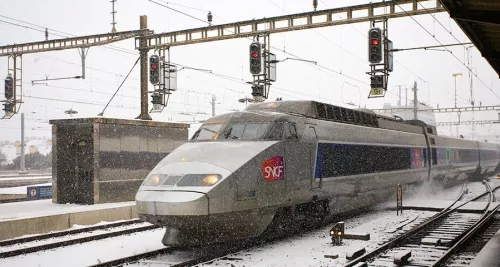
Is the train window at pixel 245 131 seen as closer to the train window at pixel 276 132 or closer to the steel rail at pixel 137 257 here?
the train window at pixel 276 132

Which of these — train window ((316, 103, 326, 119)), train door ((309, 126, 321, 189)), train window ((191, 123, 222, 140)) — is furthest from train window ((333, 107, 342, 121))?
train window ((191, 123, 222, 140))

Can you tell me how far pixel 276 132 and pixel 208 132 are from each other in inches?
58.6

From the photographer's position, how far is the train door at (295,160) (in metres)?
10.5

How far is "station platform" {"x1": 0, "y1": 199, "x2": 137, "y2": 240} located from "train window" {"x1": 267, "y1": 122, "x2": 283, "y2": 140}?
6.25 meters

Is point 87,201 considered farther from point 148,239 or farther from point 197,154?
point 197,154

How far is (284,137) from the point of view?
10.6 meters

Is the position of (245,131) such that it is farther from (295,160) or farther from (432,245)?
(432,245)

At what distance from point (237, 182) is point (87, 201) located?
28.2 feet

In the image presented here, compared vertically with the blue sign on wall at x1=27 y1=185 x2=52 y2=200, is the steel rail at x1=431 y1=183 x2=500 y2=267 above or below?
below

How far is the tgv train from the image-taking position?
348 inches

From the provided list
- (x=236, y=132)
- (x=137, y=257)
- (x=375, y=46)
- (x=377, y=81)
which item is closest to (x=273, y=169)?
(x=236, y=132)

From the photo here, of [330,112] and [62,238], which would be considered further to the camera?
[330,112]

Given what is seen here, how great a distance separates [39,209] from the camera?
1485 cm

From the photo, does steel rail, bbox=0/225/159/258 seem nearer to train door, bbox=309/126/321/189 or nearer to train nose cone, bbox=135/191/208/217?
train nose cone, bbox=135/191/208/217
